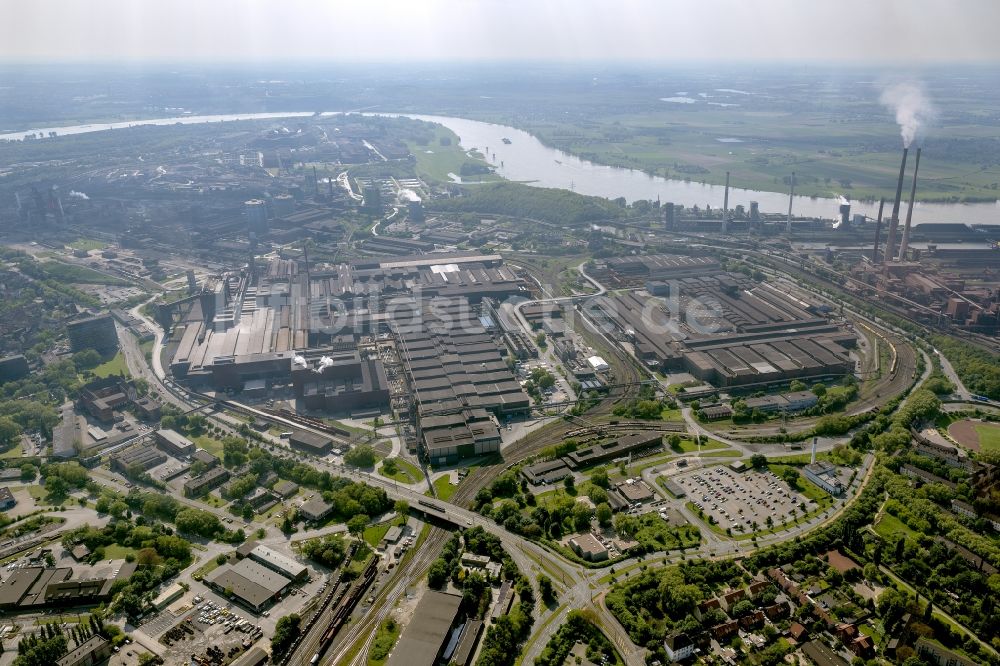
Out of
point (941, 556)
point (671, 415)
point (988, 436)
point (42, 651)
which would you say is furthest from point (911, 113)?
point (42, 651)

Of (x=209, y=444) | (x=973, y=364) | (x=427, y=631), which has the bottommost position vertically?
(x=209, y=444)

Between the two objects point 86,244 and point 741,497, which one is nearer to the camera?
point 741,497

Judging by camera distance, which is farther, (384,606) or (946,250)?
(946,250)

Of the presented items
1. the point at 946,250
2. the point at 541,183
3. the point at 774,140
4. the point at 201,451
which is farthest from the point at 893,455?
the point at 774,140

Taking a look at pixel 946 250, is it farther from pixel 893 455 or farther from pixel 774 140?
pixel 774 140

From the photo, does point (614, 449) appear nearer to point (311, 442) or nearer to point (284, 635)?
point (311, 442)

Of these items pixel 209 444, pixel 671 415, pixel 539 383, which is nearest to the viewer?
pixel 209 444

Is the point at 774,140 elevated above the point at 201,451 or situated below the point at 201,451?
above
